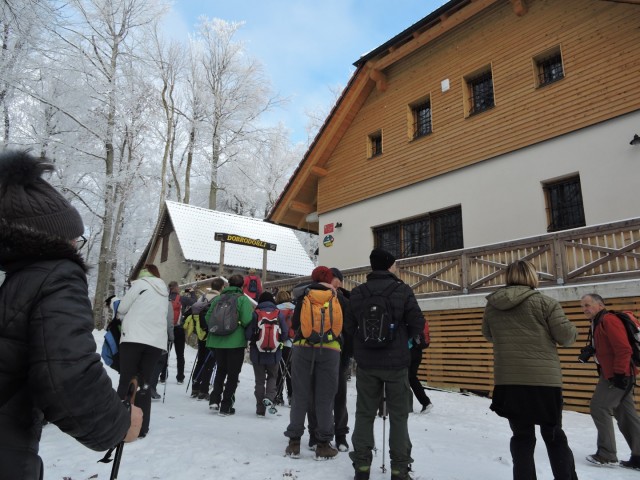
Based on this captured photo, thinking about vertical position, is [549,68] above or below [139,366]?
above

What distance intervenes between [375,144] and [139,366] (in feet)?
39.3

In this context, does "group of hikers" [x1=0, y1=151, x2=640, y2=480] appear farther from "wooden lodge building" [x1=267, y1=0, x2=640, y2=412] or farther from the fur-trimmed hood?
"wooden lodge building" [x1=267, y1=0, x2=640, y2=412]

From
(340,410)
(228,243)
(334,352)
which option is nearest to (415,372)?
(340,410)

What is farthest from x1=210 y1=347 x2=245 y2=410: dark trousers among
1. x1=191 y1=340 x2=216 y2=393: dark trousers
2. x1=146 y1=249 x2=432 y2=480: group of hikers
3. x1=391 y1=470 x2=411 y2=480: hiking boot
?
x1=391 y1=470 x2=411 y2=480: hiking boot

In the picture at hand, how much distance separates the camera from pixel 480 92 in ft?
40.7

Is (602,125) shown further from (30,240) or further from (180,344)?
(30,240)

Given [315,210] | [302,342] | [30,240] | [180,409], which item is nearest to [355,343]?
[302,342]

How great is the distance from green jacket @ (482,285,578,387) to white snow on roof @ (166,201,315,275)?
18.1 m

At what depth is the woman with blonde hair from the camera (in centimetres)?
461

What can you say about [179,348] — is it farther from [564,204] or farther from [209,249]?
[209,249]

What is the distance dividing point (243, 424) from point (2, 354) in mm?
4811

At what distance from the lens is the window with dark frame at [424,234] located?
39.7 feet

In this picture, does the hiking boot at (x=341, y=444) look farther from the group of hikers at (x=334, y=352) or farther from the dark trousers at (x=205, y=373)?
the dark trousers at (x=205, y=373)

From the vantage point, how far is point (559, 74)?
35.3ft
